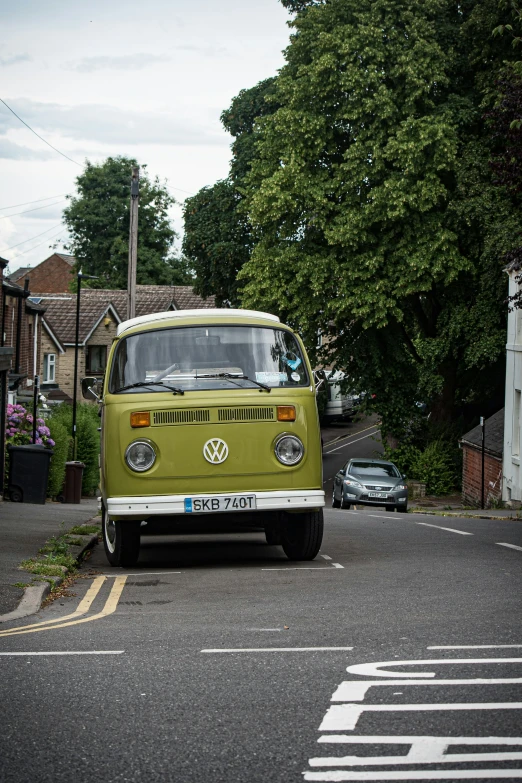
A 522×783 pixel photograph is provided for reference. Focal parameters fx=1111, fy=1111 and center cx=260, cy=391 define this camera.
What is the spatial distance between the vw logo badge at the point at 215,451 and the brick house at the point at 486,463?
22.0 metres

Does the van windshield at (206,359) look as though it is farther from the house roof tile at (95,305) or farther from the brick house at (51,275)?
the brick house at (51,275)

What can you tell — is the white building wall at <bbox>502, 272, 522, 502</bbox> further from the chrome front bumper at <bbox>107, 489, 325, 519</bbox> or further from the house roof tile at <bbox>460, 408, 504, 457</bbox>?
the chrome front bumper at <bbox>107, 489, 325, 519</bbox>

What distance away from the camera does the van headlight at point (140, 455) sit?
10.9 m

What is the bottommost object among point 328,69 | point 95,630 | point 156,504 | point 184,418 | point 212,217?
point 95,630

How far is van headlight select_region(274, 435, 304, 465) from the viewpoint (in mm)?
10945

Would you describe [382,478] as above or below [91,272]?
below

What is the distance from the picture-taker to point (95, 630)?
26.3 feet

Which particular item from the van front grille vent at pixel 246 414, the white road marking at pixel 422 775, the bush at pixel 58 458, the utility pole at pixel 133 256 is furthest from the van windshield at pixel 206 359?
the utility pole at pixel 133 256

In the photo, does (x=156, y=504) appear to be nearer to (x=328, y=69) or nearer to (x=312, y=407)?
(x=312, y=407)

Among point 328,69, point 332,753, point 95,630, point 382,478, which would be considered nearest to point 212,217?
point 328,69

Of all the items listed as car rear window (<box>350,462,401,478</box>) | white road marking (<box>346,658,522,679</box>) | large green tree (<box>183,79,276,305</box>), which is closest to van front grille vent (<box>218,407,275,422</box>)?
white road marking (<box>346,658,522,679</box>)

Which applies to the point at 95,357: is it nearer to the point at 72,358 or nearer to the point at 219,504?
the point at 72,358

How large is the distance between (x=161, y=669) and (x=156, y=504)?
14.2ft

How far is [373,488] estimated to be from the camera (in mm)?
30484
